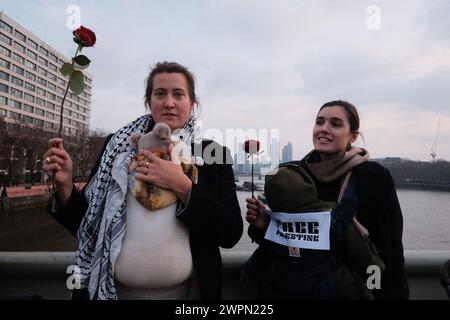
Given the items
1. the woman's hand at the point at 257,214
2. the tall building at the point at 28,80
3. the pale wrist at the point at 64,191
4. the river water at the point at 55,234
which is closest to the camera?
the pale wrist at the point at 64,191

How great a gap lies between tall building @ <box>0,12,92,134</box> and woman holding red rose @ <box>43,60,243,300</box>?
189 ft

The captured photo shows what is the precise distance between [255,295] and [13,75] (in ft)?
240

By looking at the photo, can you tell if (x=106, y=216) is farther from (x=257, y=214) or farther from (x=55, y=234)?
(x=55, y=234)

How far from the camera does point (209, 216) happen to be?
149 centimetres

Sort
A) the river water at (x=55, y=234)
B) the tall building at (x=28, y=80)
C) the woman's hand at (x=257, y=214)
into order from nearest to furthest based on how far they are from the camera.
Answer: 1. the woman's hand at (x=257, y=214)
2. the river water at (x=55, y=234)
3. the tall building at (x=28, y=80)

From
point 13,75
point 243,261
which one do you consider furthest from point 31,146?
point 243,261

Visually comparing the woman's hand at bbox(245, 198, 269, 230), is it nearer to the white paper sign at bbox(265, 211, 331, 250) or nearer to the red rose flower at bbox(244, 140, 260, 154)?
the white paper sign at bbox(265, 211, 331, 250)

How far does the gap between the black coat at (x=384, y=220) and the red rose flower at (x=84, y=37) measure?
1.49 m

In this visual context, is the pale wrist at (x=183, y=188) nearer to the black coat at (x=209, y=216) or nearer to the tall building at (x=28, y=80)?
the black coat at (x=209, y=216)

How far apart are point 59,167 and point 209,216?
78 cm

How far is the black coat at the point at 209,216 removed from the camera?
1.49 meters

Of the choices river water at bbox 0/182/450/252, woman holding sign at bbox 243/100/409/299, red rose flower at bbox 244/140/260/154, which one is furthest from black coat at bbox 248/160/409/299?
river water at bbox 0/182/450/252

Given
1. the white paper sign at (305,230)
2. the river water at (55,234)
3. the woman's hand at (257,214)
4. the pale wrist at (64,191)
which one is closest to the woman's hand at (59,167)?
the pale wrist at (64,191)

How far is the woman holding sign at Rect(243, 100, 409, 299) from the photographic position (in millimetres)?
1622
